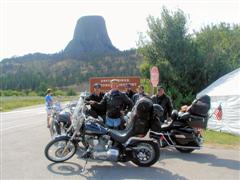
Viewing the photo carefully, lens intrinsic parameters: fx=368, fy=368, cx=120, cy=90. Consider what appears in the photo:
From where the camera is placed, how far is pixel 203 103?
9.08m

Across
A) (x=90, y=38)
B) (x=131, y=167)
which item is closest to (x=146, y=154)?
(x=131, y=167)

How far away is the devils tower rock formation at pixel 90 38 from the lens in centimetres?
15025

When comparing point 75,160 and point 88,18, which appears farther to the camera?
point 88,18

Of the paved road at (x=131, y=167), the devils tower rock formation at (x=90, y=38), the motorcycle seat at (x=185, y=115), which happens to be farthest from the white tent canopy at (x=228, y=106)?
the devils tower rock formation at (x=90, y=38)

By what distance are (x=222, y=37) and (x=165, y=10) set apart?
600 inches

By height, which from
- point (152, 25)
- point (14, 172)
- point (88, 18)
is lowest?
point (14, 172)

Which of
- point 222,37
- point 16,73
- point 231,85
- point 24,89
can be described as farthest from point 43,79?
point 231,85

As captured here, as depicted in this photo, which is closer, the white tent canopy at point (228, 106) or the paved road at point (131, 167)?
the paved road at point (131, 167)

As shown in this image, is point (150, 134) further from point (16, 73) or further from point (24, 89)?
point (16, 73)

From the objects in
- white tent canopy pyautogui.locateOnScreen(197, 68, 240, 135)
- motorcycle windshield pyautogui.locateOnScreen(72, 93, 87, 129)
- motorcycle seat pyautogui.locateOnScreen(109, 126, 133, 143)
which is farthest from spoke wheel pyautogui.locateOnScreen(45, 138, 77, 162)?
white tent canopy pyautogui.locateOnScreen(197, 68, 240, 135)

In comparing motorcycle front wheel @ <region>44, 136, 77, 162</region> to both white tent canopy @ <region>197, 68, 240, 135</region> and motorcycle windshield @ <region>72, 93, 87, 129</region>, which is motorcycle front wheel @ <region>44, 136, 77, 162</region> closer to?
motorcycle windshield @ <region>72, 93, 87, 129</region>

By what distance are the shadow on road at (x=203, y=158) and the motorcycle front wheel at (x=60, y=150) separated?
7.16 feet

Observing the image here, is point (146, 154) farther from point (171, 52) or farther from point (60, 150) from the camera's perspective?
point (171, 52)

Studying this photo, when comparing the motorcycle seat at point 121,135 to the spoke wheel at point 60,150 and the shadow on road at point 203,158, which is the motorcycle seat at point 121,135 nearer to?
the spoke wheel at point 60,150
